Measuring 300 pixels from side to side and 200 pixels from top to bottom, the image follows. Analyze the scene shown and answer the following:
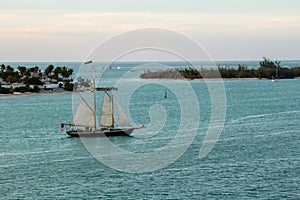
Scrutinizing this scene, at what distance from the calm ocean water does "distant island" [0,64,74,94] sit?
52.8 meters

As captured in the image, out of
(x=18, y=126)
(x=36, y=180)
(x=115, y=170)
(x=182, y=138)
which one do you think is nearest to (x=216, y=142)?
(x=182, y=138)

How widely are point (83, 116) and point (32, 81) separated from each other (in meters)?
73.2

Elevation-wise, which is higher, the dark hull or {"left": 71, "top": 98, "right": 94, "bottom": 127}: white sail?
{"left": 71, "top": 98, "right": 94, "bottom": 127}: white sail

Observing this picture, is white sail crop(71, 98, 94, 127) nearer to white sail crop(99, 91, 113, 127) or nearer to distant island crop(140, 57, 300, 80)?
white sail crop(99, 91, 113, 127)

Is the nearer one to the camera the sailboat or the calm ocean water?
the calm ocean water

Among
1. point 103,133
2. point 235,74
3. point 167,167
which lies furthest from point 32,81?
point 167,167

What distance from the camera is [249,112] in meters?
73.6

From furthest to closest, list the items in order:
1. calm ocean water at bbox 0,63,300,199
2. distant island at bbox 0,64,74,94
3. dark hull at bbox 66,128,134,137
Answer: distant island at bbox 0,64,74,94, dark hull at bbox 66,128,134,137, calm ocean water at bbox 0,63,300,199

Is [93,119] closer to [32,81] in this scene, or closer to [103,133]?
[103,133]

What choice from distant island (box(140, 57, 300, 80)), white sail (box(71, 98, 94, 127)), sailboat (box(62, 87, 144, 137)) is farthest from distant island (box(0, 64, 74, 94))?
sailboat (box(62, 87, 144, 137))

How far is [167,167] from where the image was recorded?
4100 centimetres

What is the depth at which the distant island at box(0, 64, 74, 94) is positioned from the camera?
11969 centimetres

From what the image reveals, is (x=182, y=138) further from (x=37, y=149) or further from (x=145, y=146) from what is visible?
(x=37, y=149)

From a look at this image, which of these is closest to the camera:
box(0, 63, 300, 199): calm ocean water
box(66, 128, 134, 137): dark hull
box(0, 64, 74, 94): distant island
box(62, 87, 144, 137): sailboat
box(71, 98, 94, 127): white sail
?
box(0, 63, 300, 199): calm ocean water
